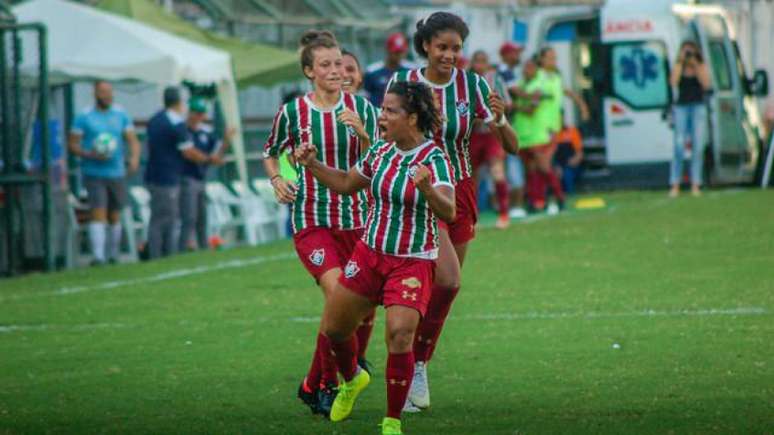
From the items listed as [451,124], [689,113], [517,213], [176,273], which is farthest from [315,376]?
[689,113]

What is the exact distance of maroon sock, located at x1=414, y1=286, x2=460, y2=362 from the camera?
398 inches

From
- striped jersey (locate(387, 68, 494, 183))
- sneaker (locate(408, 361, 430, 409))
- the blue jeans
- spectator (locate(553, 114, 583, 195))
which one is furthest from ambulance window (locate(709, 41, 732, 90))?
sneaker (locate(408, 361, 430, 409))

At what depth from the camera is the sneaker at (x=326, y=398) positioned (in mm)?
9797

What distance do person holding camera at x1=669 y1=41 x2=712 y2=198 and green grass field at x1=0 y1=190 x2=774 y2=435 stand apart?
745 centimetres

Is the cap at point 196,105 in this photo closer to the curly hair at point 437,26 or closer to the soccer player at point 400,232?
the curly hair at point 437,26

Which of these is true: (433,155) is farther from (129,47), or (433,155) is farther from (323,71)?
(129,47)

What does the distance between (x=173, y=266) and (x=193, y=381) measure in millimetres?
9021

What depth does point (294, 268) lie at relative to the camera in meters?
18.9

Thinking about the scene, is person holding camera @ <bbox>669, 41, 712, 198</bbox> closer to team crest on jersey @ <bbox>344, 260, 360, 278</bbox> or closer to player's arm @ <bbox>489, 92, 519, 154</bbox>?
player's arm @ <bbox>489, 92, 519, 154</bbox>

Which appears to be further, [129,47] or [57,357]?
[129,47]

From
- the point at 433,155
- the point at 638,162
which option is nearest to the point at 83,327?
the point at 433,155

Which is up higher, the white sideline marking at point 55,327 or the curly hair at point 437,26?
the curly hair at point 437,26

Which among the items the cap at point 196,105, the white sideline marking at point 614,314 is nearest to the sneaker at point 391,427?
the white sideline marking at point 614,314

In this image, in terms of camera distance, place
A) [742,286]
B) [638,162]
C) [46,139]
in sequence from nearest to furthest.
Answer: [742,286] < [46,139] < [638,162]
